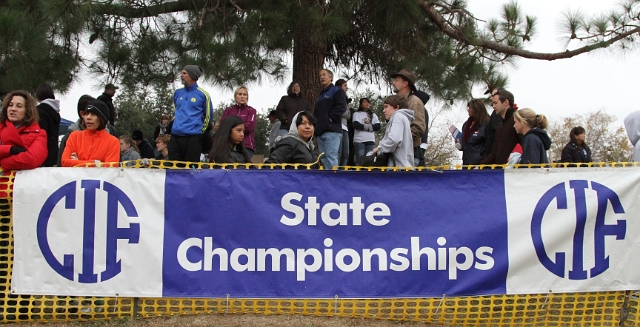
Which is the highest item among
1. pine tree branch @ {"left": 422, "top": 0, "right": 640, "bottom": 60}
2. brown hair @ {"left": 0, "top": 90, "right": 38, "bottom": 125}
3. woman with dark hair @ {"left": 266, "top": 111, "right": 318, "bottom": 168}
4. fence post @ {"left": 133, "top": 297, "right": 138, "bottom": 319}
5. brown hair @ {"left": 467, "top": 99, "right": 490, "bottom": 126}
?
pine tree branch @ {"left": 422, "top": 0, "right": 640, "bottom": 60}

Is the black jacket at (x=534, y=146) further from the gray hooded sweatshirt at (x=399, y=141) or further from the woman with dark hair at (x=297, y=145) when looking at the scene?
the woman with dark hair at (x=297, y=145)

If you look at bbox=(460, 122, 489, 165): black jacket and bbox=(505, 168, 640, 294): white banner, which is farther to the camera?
bbox=(460, 122, 489, 165): black jacket

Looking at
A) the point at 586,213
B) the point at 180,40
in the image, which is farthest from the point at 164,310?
the point at 180,40

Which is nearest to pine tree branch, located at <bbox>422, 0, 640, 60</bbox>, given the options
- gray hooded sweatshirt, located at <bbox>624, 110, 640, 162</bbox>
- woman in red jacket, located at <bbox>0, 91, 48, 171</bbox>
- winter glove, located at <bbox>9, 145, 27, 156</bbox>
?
gray hooded sweatshirt, located at <bbox>624, 110, 640, 162</bbox>

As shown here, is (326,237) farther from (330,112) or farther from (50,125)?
(330,112)

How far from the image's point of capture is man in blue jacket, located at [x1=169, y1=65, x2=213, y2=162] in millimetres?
7574

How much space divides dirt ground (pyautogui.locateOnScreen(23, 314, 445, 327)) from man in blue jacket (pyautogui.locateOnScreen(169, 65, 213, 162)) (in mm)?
2738

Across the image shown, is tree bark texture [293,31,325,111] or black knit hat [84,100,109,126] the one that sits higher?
tree bark texture [293,31,325,111]

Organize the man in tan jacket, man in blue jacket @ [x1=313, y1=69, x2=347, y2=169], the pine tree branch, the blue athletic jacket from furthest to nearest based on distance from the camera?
the pine tree branch → man in blue jacket @ [x1=313, y1=69, x2=347, y2=169] → the blue athletic jacket → the man in tan jacket

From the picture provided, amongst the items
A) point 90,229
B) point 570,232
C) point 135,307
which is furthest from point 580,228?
point 90,229

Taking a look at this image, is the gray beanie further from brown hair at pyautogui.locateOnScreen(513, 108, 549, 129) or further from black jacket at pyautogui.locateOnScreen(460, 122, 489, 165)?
brown hair at pyautogui.locateOnScreen(513, 108, 549, 129)

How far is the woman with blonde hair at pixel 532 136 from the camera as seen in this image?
6.13 meters

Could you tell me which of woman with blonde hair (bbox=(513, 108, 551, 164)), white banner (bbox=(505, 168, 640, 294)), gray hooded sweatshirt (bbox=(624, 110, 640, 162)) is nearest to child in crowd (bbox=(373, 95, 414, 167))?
woman with blonde hair (bbox=(513, 108, 551, 164))

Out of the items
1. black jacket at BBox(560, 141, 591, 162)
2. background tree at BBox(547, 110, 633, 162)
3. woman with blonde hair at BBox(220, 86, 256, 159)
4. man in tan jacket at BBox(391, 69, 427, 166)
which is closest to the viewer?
man in tan jacket at BBox(391, 69, 427, 166)
